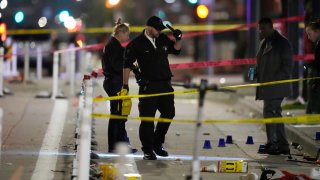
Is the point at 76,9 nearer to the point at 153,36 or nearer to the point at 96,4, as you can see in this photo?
the point at 96,4

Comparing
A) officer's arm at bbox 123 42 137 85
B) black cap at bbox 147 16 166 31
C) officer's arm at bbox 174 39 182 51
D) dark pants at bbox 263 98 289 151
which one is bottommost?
dark pants at bbox 263 98 289 151

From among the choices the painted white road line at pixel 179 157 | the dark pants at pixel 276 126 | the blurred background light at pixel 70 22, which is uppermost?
the blurred background light at pixel 70 22

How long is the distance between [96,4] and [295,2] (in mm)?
24139

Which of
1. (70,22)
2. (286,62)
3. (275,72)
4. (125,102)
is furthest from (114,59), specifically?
(70,22)

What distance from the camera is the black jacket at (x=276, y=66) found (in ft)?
35.4

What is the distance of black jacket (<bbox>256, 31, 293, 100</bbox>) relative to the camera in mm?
10805

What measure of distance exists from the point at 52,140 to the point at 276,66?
3.53m

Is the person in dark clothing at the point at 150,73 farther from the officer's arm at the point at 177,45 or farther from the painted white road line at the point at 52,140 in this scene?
the painted white road line at the point at 52,140

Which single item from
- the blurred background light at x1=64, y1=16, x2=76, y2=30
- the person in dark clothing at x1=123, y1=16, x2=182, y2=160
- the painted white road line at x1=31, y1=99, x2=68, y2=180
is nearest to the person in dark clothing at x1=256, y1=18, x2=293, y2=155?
the person in dark clothing at x1=123, y1=16, x2=182, y2=160

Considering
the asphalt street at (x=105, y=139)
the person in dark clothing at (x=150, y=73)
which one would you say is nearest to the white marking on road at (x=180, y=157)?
the asphalt street at (x=105, y=139)

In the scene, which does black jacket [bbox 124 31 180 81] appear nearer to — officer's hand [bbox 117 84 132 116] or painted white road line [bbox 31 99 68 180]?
officer's hand [bbox 117 84 132 116]

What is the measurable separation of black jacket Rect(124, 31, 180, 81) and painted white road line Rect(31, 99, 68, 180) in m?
1.59

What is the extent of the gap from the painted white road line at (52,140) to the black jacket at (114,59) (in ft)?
4.24

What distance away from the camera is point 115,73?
1099cm
